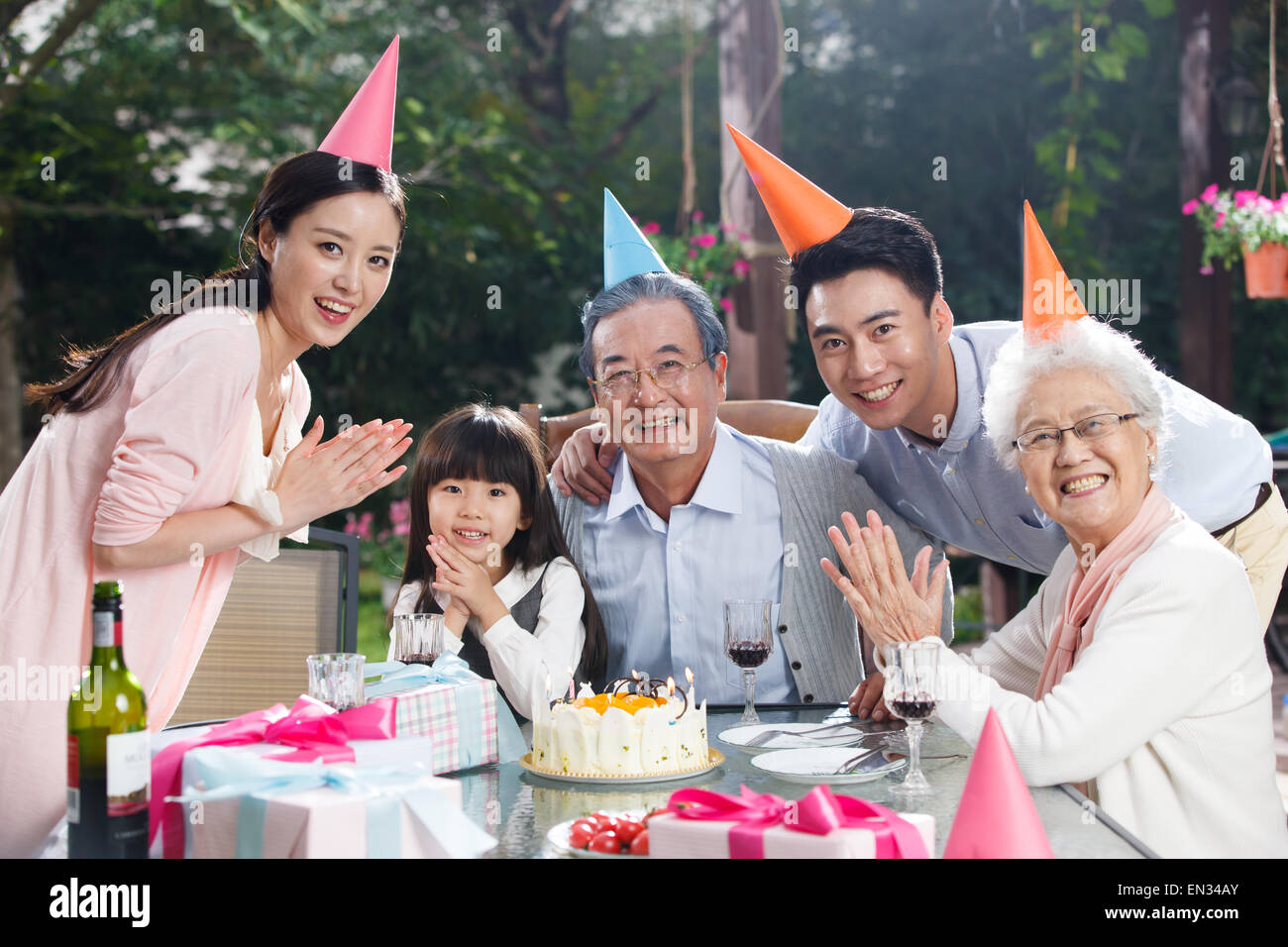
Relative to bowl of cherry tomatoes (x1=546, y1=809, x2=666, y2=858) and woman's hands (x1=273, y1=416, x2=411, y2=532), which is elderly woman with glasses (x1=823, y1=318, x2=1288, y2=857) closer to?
bowl of cherry tomatoes (x1=546, y1=809, x2=666, y2=858)

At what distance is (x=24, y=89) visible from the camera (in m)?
4.82

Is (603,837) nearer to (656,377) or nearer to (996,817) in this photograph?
(996,817)

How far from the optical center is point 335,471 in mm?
1773

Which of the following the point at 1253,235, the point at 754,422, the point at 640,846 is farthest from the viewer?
the point at 1253,235

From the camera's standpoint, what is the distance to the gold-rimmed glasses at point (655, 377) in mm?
2262

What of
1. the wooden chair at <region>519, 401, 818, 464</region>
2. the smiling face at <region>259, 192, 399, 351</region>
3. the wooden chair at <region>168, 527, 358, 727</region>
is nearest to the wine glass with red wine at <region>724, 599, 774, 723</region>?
the smiling face at <region>259, 192, 399, 351</region>

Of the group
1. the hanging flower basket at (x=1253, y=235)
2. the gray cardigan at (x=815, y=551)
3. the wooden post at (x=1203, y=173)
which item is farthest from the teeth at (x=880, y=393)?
the wooden post at (x=1203, y=173)

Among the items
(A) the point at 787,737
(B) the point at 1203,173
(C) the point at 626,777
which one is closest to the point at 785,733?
(A) the point at 787,737

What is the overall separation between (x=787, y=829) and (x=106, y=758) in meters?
0.68

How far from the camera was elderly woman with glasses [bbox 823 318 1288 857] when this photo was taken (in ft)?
4.94

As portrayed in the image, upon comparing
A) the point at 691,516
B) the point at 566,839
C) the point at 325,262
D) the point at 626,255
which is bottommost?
the point at 566,839

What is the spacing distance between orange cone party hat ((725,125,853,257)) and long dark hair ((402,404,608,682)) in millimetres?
660

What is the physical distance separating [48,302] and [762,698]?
15.9 feet
